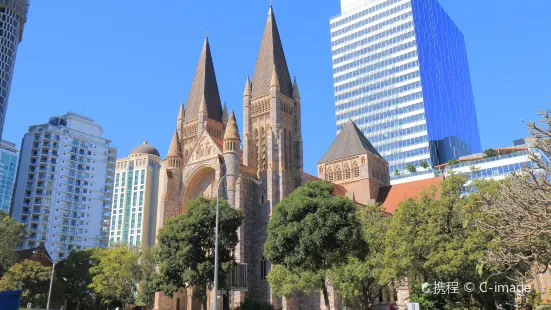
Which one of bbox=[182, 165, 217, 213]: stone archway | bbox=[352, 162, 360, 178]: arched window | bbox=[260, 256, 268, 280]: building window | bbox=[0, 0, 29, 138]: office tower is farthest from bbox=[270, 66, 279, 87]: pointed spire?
bbox=[0, 0, 29, 138]: office tower

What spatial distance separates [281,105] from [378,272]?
30.0 metres

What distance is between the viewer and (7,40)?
8300 centimetres

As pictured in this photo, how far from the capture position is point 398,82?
9312 centimetres

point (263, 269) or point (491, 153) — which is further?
point (491, 153)

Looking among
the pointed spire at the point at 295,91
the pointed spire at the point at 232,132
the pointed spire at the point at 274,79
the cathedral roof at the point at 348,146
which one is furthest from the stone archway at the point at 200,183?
the cathedral roof at the point at 348,146

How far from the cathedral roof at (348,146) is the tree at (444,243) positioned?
106 ft

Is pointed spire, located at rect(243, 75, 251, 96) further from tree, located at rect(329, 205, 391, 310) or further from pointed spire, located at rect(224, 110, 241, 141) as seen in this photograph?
tree, located at rect(329, 205, 391, 310)

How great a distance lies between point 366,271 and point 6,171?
351 ft

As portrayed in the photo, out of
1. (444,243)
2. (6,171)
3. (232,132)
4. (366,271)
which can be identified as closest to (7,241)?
(232,132)

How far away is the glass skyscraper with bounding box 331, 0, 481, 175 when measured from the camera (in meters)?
90.4

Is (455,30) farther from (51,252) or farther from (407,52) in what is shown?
(51,252)

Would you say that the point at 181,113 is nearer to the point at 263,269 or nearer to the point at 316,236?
the point at 263,269

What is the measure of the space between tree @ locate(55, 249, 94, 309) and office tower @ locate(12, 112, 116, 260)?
1384 inches

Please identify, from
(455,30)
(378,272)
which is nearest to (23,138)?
(378,272)
